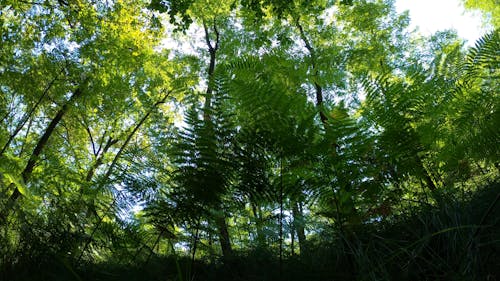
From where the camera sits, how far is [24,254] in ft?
6.52

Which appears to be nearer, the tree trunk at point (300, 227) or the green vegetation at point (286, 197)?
the green vegetation at point (286, 197)

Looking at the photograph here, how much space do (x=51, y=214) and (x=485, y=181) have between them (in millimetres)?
3077

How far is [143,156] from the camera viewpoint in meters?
2.74

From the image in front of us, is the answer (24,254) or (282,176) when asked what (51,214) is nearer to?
(24,254)

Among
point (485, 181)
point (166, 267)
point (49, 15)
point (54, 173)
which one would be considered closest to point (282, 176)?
point (166, 267)

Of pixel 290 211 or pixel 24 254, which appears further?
pixel 290 211

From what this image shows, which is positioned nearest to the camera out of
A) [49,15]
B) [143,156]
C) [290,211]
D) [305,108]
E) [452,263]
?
[452,263]

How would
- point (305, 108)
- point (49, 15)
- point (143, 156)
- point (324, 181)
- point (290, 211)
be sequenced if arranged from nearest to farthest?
point (324, 181) → point (305, 108) → point (290, 211) → point (143, 156) → point (49, 15)

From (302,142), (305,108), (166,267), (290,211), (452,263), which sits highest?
(305,108)

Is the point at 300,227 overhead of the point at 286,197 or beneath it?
beneath

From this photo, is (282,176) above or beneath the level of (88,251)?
above

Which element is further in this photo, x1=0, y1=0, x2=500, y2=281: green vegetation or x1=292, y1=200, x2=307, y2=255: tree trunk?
x1=292, y1=200, x2=307, y2=255: tree trunk

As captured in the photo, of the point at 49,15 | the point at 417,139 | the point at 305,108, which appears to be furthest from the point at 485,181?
the point at 49,15

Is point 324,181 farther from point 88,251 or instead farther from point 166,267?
point 88,251
